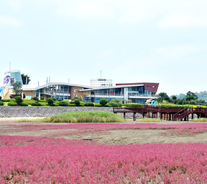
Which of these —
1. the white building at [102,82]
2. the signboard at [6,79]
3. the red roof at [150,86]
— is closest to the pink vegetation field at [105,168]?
the red roof at [150,86]

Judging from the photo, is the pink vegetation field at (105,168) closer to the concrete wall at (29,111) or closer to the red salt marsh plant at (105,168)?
the red salt marsh plant at (105,168)

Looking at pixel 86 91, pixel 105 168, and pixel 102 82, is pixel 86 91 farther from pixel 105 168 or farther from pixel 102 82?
pixel 105 168

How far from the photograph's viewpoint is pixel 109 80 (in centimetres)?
10550

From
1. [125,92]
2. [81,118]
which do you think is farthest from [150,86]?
[81,118]

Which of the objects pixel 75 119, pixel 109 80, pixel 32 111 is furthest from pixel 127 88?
pixel 75 119

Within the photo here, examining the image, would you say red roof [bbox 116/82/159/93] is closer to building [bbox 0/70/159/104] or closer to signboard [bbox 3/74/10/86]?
building [bbox 0/70/159/104]

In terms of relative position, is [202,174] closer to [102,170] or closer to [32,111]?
[102,170]

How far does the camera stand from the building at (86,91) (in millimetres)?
75438

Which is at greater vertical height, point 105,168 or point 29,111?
point 105,168

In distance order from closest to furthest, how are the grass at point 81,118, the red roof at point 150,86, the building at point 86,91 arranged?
the grass at point 81,118 < the building at point 86,91 < the red roof at point 150,86

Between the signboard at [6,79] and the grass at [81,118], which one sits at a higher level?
the signboard at [6,79]

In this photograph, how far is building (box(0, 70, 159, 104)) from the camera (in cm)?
7544

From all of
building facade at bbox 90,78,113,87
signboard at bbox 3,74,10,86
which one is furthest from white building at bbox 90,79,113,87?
signboard at bbox 3,74,10,86

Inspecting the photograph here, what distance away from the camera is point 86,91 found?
272 feet
